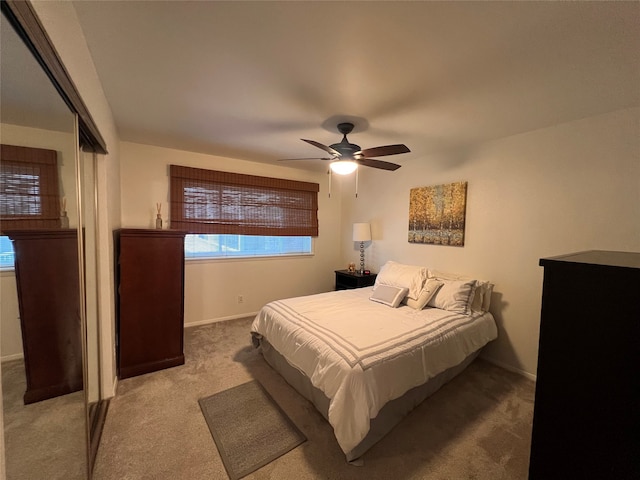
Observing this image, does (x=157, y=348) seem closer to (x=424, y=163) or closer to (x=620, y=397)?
(x=620, y=397)

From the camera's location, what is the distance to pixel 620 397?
779 millimetres

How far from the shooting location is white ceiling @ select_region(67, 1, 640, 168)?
→ 3.85 ft

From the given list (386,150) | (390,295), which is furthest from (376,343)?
(386,150)

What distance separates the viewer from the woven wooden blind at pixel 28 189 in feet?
2.52

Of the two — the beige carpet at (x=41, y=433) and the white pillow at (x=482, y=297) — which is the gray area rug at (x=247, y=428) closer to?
the beige carpet at (x=41, y=433)

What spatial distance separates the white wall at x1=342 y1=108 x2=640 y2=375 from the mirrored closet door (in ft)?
11.0

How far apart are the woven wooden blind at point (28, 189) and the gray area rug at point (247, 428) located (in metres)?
1.57

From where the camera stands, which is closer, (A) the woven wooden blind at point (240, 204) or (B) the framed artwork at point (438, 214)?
(B) the framed artwork at point (438, 214)

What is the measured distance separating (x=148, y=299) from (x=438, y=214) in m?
3.33

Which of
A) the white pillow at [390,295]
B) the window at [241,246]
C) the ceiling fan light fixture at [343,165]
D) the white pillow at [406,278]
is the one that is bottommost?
the white pillow at [390,295]

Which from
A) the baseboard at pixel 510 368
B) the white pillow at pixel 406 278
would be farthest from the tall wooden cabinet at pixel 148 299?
the baseboard at pixel 510 368


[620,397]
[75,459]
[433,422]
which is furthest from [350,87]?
[75,459]

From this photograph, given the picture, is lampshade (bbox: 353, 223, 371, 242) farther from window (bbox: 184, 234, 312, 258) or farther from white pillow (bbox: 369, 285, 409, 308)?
white pillow (bbox: 369, 285, 409, 308)

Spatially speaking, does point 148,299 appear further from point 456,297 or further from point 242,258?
point 456,297
